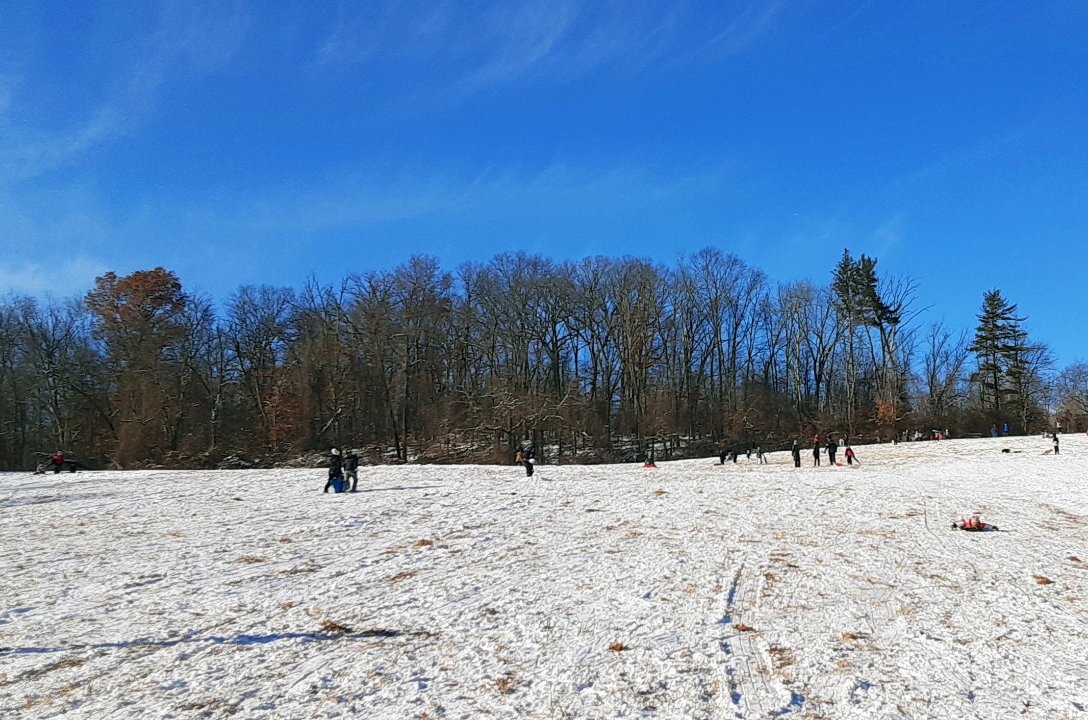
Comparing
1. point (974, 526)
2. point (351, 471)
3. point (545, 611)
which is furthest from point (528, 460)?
point (545, 611)

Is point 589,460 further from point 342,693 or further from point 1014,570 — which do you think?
point 342,693

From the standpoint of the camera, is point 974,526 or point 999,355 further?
point 999,355

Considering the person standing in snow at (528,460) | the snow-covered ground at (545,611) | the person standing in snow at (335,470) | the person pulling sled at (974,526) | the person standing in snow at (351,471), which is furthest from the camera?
the person standing in snow at (528,460)

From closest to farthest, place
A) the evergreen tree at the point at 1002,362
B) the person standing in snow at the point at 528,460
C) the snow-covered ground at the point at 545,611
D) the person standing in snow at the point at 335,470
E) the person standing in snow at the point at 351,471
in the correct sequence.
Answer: the snow-covered ground at the point at 545,611 → the person standing in snow at the point at 335,470 → the person standing in snow at the point at 351,471 → the person standing in snow at the point at 528,460 → the evergreen tree at the point at 1002,362

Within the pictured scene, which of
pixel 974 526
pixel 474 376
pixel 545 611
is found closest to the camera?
pixel 545 611

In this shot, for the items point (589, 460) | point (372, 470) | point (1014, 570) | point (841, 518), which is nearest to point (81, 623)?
point (1014, 570)

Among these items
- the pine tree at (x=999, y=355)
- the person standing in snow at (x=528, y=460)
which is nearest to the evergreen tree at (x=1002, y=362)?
the pine tree at (x=999, y=355)

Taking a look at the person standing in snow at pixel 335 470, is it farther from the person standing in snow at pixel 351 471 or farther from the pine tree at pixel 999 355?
the pine tree at pixel 999 355

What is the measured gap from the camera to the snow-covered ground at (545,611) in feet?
22.8

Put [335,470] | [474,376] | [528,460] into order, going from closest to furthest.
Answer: [335,470]
[528,460]
[474,376]

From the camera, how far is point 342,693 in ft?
23.1

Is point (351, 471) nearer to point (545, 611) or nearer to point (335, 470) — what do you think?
point (335, 470)

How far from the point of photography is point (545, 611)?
9727mm

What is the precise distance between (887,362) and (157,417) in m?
68.0
